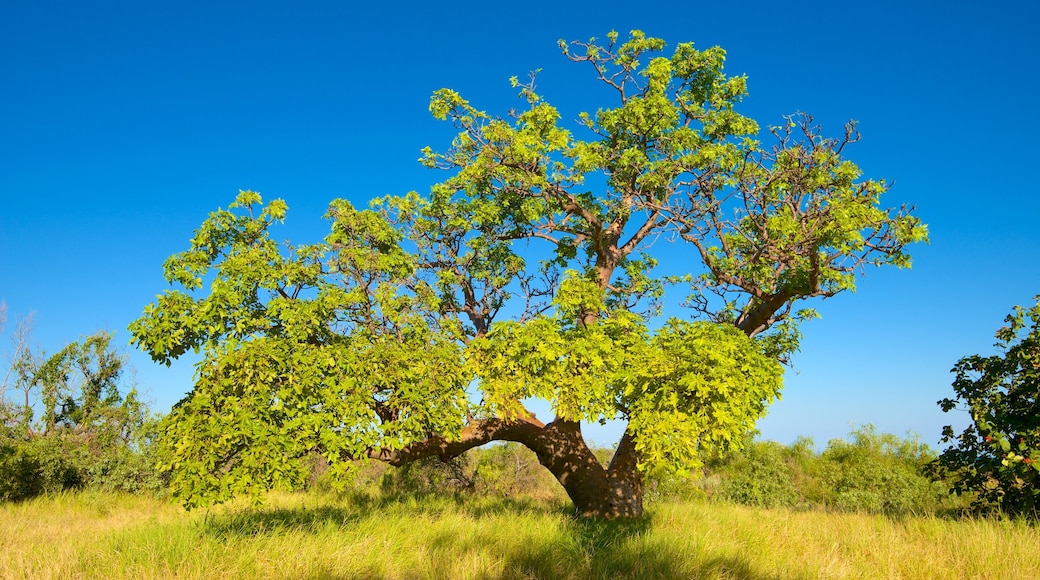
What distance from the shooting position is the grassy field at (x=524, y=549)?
29.5 feet

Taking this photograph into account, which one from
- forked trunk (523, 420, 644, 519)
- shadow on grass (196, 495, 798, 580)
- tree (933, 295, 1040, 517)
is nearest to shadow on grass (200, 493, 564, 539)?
shadow on grass (196, 495, 798, 580)

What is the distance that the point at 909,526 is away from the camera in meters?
11.6

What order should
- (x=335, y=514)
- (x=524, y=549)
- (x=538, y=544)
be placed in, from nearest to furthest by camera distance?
(x=524, y=549) < (x=538, y=544) < (x=335, y=514)

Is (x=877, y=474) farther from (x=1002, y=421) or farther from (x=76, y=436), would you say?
(x=76, y=436)

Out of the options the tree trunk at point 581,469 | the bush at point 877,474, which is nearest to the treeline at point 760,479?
the bush at point 877,474

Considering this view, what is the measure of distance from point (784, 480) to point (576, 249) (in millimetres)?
14203

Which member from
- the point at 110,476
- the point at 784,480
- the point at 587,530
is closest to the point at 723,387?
the point at 587,530

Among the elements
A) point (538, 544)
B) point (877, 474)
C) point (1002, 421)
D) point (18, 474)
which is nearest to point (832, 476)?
point (877, 474)

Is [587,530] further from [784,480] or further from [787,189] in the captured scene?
[784,480]

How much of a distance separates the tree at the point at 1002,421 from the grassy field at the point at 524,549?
4.71 ft

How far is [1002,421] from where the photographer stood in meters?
12.4

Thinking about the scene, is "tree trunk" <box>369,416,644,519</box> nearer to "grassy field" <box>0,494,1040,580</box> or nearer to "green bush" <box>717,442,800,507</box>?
"grassy field" <box>0,494,1040,580</box>

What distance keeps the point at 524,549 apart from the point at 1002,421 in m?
9.12

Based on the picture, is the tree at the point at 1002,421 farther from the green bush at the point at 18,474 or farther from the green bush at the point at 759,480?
the green bush at the point at 18,474
